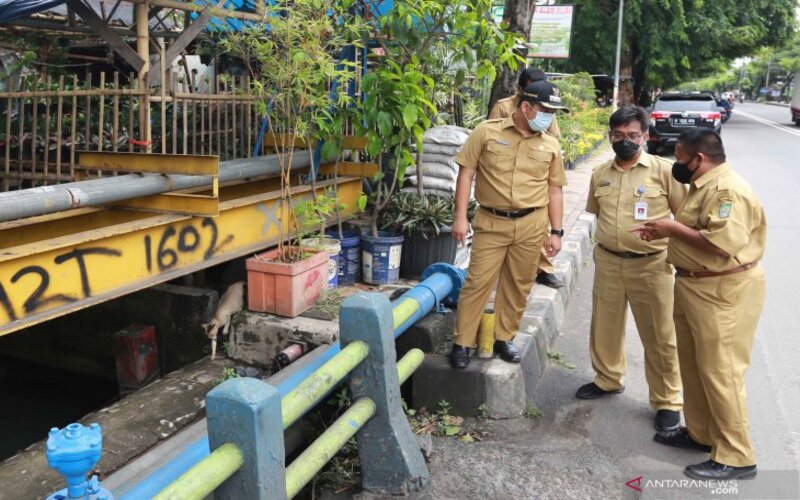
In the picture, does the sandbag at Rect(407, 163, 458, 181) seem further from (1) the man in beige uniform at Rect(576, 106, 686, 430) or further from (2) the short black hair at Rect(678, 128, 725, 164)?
(2) the short black hair at Rect(678, 128, 725, 164)

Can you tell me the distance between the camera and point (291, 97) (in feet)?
16.3

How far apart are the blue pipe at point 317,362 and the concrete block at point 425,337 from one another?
10cm

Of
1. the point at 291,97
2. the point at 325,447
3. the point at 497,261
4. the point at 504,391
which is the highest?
the point at 291,97

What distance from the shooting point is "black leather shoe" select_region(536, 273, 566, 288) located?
242 inches

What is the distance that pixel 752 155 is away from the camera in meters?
18.1

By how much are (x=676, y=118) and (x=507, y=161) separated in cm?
1597

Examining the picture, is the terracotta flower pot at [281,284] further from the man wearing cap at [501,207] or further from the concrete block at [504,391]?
the concrete block at [504,391]

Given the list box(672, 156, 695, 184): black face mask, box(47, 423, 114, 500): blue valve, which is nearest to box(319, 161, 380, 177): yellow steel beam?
box(672, 156, 695, 184): black face mask

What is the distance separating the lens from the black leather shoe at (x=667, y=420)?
406 cm

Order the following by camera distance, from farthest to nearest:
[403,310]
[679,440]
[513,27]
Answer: [513,27] → [679,440] → [403,310]

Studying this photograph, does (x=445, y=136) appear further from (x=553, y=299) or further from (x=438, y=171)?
(x=553, y=299)

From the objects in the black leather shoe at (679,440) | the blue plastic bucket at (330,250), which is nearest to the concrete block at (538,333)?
the black leather shoe at (679,440)

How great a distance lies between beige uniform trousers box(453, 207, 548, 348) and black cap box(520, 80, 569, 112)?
2.13ft

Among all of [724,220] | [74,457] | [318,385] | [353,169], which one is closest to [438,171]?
[353,169]
